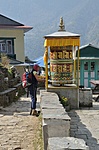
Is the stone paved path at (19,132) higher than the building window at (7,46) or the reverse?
the reverse

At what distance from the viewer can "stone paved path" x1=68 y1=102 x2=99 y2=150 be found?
6300 mm

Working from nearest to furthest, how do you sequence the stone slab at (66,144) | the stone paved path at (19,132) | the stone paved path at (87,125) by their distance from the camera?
the stone slab at (66,144) → the stone paved path at (19,132) → the stone paved path at (87,125)

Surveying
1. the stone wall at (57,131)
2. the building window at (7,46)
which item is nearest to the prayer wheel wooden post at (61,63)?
the stone wall at (57,131)

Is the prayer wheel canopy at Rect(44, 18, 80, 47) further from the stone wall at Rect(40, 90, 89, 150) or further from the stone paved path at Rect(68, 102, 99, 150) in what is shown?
the stone wall at Rect(40, 90, 89, 150)

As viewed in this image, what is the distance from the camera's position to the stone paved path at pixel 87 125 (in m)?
6.30

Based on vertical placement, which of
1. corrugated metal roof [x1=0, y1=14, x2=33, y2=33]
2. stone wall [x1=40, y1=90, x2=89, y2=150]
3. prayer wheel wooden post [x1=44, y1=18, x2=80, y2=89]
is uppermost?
corrugated metal roof [x1=0, y1=14, x2=33, y2=33]

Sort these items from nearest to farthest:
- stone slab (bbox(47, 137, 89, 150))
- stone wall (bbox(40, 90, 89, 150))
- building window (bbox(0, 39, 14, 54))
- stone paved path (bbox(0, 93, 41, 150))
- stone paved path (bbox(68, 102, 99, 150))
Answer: stone slab (bbox(47, 137, 89, 150))
stone wall (bbox(40, 90, 89, 150))
stone paved path (bbox(0, 93, 41, 150))
stone paved path (bbox(68, 102, 99, 150))
building window (bbox(0, 39, 14, 54))

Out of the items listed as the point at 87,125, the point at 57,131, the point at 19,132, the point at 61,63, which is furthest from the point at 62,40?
the point at 57,131

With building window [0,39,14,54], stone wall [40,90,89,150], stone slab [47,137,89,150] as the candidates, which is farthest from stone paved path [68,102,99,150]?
building window [0,39,14,54]

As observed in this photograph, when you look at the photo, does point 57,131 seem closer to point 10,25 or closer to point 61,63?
point 61,63

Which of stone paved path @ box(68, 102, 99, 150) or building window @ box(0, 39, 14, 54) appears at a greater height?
building window @ box(0, 39, 14, 54)

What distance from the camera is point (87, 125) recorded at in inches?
302

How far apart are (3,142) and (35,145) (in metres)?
0.74

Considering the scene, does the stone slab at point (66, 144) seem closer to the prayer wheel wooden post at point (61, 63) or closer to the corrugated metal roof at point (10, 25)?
the prayer wheel wooden post at point (61, 63)
